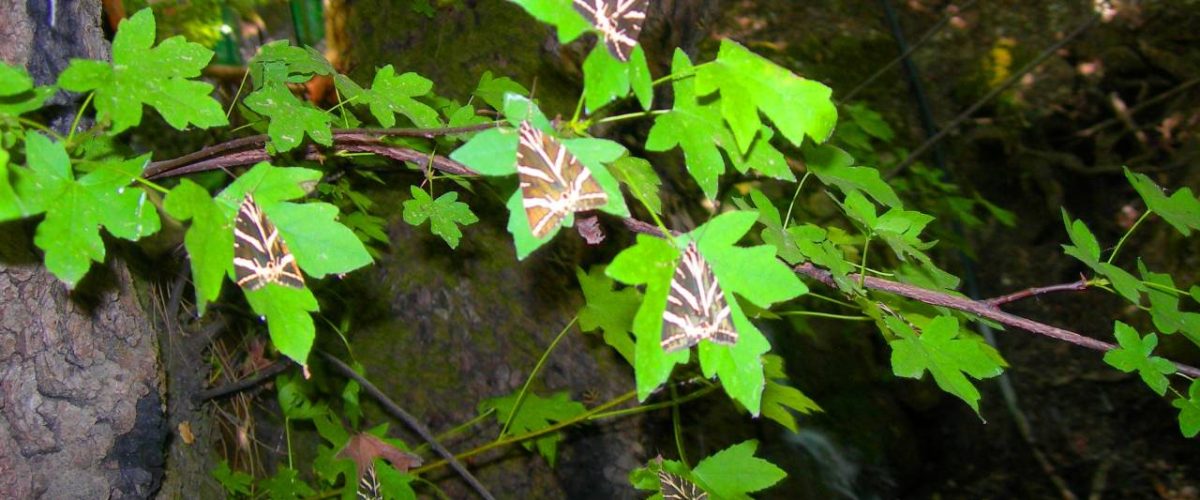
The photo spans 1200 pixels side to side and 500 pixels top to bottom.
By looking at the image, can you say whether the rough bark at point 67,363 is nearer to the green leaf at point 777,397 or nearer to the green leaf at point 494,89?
the green leaf at point 494,89

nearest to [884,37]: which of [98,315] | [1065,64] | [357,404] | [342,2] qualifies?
[1065,64]

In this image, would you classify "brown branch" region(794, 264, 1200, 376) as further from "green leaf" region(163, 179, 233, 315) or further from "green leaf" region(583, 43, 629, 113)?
"green leaf" region(163, 179, 233, 315)

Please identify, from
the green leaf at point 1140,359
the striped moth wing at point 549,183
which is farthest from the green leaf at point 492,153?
the green leaf at point 1140,359

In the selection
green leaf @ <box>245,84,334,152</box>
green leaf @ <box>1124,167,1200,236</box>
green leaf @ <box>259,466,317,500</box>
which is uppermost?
green leaf @ <box>245,84,334,152</box>

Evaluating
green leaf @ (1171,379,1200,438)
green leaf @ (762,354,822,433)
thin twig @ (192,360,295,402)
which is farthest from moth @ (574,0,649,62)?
thin twig @ (192,360,295,402)

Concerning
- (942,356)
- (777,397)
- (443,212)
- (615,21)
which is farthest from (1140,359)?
(443,212)

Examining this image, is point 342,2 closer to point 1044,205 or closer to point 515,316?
point 515,316
